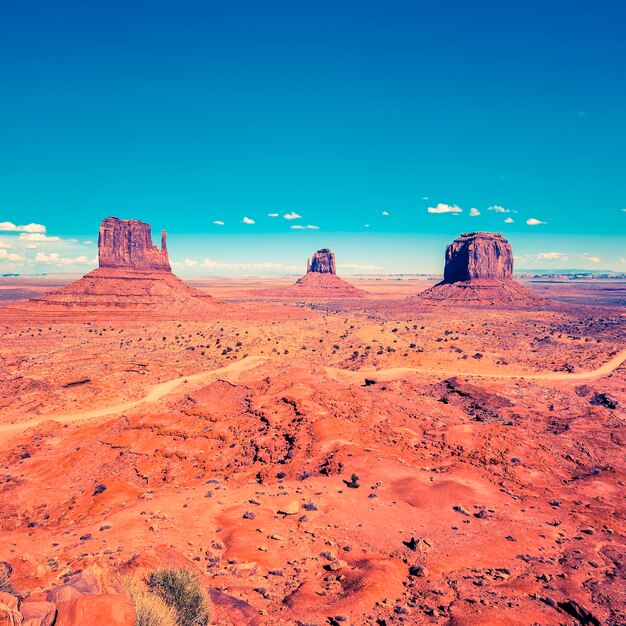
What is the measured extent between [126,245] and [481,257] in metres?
119

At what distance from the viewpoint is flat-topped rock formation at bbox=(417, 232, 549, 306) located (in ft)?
445

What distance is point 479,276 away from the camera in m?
147

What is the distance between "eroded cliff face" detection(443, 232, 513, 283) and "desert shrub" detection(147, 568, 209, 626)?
149 meters

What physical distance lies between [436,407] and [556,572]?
65.4 ft

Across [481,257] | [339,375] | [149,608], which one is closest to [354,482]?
[149,608]

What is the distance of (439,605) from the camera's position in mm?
12719

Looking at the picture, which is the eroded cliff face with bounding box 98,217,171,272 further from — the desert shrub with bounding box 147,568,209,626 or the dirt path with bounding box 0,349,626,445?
the desert shrub with bounding box 147,568,209,626

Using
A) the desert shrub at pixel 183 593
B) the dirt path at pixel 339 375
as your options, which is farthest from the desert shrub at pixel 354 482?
the dirt path at pixel 339 375

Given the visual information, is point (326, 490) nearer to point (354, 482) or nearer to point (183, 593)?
point (354, 482)

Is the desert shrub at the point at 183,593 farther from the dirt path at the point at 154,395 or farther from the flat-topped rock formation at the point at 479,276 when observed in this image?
the flat-topped rock formation at the point at 479,276

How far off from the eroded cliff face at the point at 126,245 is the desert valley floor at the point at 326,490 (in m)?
73.9

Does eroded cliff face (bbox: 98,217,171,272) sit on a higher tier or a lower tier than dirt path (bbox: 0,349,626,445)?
higher

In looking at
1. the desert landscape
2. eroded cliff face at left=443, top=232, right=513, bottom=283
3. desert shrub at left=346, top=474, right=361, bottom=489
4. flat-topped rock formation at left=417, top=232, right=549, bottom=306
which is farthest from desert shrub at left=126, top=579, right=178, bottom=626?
eroded cliff face at left=443, top=232, right=513, bottom=283

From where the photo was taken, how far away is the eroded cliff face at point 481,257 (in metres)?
146
